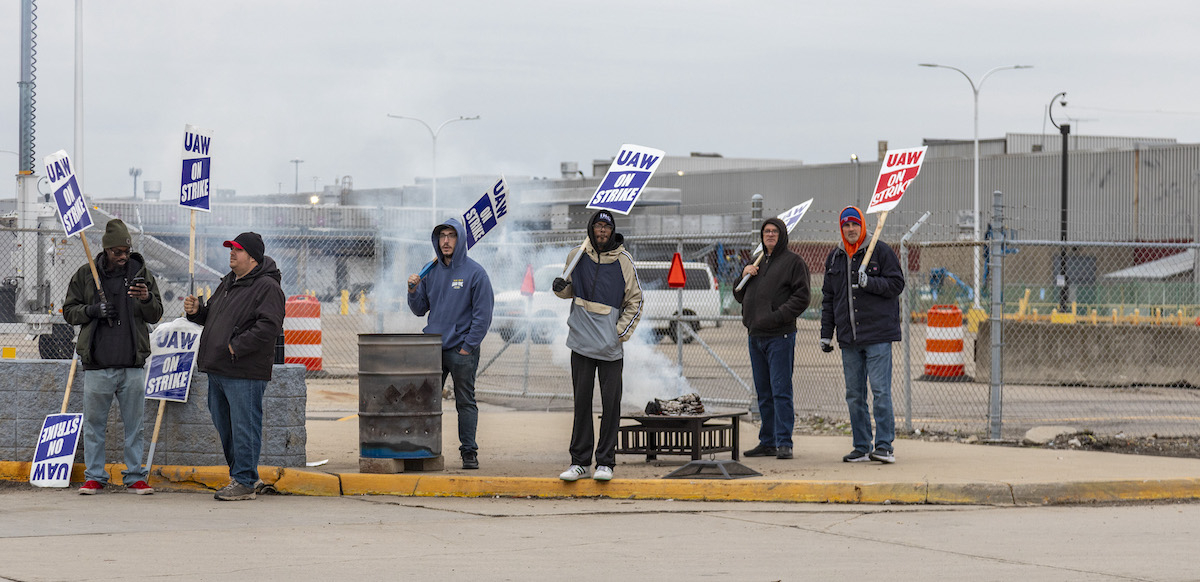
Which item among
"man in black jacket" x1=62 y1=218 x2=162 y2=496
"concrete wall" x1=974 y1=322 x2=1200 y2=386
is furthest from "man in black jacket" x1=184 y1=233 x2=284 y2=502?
"concrete wall" x1=974 y1=322 x2=1200 y2=386

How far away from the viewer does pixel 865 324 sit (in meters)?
10.2

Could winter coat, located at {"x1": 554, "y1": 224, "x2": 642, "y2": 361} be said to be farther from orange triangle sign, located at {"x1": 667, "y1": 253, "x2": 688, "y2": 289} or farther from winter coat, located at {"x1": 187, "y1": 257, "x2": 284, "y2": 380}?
orange triangle sign, located at {"x1": 667, "y1": 253, "x2": 688, "y2": 289}

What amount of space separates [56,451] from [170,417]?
0.81 m

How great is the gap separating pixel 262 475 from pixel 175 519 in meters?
1.26

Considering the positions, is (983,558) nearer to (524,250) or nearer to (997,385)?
(997,385)


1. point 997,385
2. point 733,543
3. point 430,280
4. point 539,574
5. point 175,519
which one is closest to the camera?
point 539,574

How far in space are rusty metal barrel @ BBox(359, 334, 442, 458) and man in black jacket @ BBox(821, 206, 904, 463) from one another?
309cm

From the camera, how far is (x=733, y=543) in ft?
24.2

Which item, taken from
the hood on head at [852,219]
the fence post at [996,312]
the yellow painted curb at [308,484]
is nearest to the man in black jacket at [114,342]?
the yellow painted curb at [308,484]

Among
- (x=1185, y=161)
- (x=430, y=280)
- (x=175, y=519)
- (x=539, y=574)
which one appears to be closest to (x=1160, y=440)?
(x=430, y=280)

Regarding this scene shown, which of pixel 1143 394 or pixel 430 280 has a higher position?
pixel 430 280

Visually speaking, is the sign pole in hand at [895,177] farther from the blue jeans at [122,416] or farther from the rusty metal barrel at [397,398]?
the blue jeans at [122,416]

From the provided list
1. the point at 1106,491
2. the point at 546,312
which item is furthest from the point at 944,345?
the point at 1106,491

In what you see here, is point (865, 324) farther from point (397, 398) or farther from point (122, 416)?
point (122, 416)
